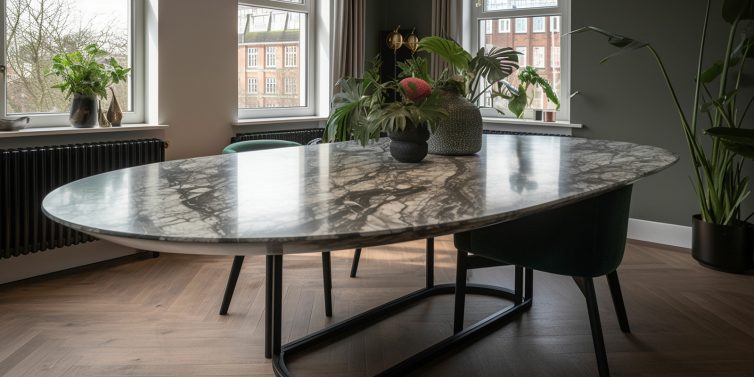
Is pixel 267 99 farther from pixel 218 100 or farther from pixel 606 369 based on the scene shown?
pixel 606 369

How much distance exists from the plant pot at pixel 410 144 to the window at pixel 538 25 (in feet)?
12.3

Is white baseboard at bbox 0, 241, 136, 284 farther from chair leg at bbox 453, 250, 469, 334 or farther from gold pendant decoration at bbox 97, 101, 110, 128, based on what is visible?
chair leg at bbox 453, 250, 469, 334

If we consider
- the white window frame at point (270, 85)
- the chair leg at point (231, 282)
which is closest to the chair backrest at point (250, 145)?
the chair leg at point (231, 282)

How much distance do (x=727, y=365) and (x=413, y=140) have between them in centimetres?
155

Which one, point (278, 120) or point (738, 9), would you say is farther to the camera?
point (278, 120)

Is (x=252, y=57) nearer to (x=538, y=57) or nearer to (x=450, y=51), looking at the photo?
(x=538, y=57)

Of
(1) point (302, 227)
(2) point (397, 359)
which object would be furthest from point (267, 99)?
(1) point (302, 227)

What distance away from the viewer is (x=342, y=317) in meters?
3.08

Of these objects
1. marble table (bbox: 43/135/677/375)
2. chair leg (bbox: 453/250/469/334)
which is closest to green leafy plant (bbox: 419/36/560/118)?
marble table (bbox: 43/135/677/375)

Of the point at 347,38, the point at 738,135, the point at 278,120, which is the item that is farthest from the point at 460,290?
the point at 347,38

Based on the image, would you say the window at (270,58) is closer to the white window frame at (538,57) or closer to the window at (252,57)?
the window at (252,57)

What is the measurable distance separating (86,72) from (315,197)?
2.84 meters

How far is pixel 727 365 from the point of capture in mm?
2539

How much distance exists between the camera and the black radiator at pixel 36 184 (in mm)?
3379
